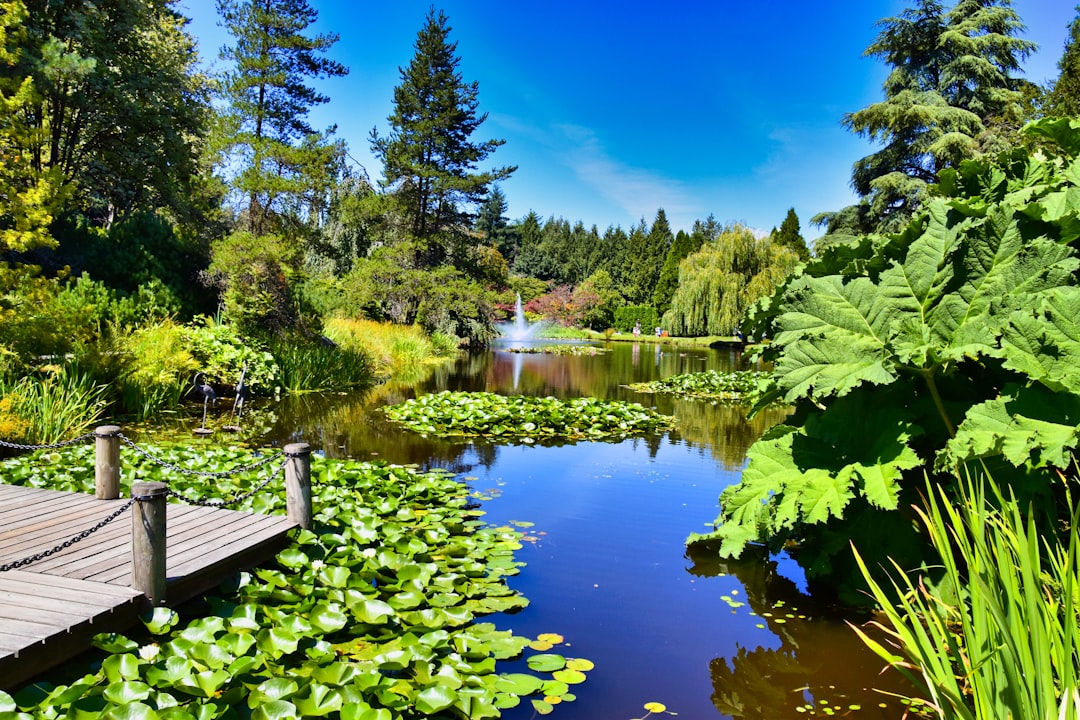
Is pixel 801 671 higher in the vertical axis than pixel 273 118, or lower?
lower

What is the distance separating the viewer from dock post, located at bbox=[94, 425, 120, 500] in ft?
14.8

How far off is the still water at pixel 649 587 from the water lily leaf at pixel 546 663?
178mm

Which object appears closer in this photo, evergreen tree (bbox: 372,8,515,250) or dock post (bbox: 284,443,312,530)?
dock post (bbox: 284,443,312,530)

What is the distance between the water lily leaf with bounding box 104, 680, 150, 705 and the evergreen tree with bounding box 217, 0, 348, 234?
1337cm

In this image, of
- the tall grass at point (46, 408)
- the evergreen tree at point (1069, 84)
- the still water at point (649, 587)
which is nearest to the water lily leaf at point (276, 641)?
the still water at point (649, 587)

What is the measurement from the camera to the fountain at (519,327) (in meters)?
46.9

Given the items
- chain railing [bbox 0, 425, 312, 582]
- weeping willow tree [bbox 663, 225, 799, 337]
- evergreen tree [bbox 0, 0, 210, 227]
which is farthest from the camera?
weeping willow tree [bbox 663, 225, 799, 337]

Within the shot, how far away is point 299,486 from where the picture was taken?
430 cm

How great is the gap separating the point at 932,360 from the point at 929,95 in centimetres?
2192

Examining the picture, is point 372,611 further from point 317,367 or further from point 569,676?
point 317,367

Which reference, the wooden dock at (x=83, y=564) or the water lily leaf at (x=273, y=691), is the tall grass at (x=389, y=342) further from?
the water lily leaf at (x=273, y=691)

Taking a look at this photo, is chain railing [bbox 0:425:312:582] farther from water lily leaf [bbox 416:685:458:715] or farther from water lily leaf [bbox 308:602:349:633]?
water lily leaf [bbox 416:685:458:715]

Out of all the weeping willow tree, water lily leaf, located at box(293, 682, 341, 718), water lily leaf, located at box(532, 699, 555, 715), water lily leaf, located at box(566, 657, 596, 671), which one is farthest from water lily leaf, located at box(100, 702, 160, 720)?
the weeping willow tree

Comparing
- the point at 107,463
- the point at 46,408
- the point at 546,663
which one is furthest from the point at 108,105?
the point at 546,663
